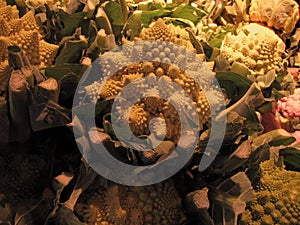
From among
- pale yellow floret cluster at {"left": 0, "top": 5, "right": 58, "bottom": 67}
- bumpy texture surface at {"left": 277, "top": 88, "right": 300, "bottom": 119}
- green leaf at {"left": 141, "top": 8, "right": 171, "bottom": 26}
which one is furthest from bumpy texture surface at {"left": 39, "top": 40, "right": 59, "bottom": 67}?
bumpy texture surface at {"left": 277, "top": 88, "right": 300, "bottom": 119}

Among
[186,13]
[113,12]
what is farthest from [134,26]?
[186,13]

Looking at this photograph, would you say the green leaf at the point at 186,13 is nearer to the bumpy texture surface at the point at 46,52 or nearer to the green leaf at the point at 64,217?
the bumpy texture surface at the point at 46,52

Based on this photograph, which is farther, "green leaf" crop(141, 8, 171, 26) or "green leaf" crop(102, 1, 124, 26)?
"green leaf" crop(141, 8, 171, 26)

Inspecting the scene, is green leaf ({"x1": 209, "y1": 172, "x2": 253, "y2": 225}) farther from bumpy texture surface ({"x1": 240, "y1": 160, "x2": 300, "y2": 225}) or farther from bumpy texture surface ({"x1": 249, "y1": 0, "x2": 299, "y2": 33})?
bumpy texture surface ({"x1": 249, "y1": 0, "x2": 299, "y2": 33})

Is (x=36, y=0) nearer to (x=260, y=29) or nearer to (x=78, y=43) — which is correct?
(x=78, y=43)

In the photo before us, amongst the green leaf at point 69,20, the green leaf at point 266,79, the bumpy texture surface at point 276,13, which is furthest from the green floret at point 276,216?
the bumpy texture surface at point 276,13

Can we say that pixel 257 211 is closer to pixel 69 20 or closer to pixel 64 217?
pixel 64 217

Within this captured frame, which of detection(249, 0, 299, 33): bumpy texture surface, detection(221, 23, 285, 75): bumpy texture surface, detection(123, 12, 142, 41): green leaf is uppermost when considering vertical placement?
detection(123, 12, 142, 41): green leaf
